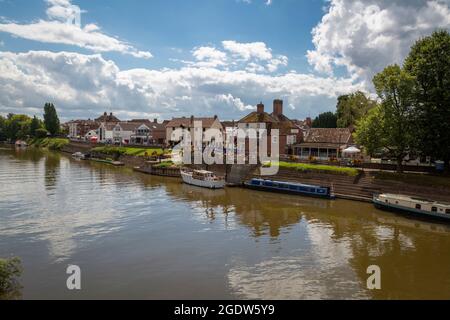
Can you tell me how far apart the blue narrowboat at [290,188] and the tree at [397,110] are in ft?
35.2

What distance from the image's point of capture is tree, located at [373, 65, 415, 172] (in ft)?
162

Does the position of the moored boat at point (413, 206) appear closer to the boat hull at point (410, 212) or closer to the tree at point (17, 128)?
the boat hull at point (410, 212)

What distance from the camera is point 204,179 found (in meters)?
60.5

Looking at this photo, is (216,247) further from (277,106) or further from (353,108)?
(353,108)

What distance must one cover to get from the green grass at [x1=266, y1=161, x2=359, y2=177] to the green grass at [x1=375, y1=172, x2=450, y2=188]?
3809mm

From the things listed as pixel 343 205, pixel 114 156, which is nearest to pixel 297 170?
pixel 343 205

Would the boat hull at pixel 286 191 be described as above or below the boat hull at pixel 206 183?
below

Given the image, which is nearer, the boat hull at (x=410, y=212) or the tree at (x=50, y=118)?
the boat hull at (x=410, y=212)

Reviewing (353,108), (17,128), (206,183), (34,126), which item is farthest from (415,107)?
(17,128)

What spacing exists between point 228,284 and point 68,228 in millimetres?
18977

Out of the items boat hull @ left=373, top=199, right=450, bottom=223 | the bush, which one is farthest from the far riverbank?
the bush

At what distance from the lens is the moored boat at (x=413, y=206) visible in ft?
129

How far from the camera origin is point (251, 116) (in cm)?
7694

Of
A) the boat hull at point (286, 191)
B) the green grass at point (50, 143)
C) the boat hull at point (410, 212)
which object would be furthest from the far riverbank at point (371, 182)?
the green grass at point (50, 143)
